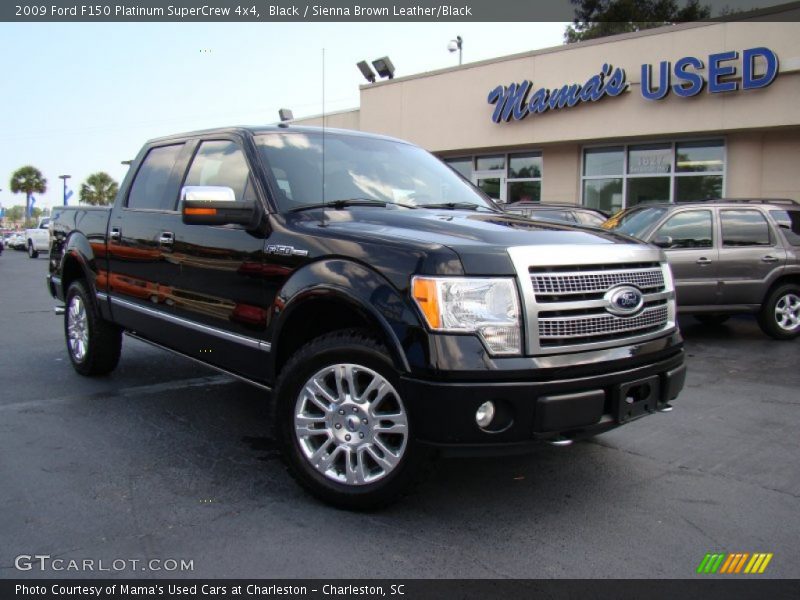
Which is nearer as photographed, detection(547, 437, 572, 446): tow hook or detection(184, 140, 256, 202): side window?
detection(547, 437, 572, 446): tow hook

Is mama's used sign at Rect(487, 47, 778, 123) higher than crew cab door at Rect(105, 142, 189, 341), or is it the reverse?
mama's used sign at Rect(487, 47, 778, 123)

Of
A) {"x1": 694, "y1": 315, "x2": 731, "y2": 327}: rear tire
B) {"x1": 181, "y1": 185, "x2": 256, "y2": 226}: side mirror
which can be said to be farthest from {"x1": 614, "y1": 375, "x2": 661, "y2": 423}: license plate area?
{"x1": 694, "y1": 315, "x2": 731, "y2": 327}: rear tire

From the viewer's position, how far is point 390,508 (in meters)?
3.35

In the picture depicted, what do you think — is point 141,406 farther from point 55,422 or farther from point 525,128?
point 525,128

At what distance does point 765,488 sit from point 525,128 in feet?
52.9

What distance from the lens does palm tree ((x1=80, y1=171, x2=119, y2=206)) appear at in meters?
66.6

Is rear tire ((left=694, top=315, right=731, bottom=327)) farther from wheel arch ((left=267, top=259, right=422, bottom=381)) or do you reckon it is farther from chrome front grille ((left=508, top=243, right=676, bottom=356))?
wheel arch ((left=267, top=259, right=422, bottom=381))

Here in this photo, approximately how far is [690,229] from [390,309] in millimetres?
→ 6754

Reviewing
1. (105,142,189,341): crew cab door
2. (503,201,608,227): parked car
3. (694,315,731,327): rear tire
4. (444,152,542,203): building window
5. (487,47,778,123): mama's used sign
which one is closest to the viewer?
(105,142,189,341): crew cab door

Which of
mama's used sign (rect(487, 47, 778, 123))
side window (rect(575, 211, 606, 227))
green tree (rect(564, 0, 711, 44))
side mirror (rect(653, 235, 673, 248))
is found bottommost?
side mirror (rect(653, 235, 673, 248))

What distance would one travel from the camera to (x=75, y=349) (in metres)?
6.16

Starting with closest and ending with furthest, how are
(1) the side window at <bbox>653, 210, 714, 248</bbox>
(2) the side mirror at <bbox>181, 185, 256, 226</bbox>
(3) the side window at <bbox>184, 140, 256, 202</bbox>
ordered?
(2) the side mirror at <bbox>181, 185, 256, 226</bbox> → (3) the side window at <bbox>184, 140, 256, 202</bbox> → (1) the side window at <bbox>653, 210, 714, 248</bbox>

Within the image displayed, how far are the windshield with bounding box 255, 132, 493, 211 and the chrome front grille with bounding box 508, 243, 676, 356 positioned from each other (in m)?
1.30

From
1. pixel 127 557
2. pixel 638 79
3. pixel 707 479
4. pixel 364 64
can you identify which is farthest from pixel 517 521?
pixel 364 64
